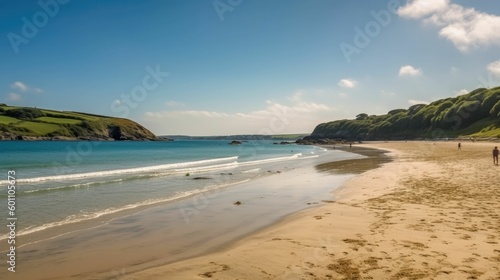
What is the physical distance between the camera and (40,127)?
143500 mm

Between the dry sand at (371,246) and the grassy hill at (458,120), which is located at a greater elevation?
the grassy hill at (458,120)

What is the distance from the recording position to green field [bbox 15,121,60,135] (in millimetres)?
140050

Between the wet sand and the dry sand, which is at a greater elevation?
the dry sand

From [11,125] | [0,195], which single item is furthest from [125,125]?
[0,195]

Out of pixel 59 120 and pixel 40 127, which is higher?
pixel 59 120

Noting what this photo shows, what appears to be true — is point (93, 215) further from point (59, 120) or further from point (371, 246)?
point (59, 120)

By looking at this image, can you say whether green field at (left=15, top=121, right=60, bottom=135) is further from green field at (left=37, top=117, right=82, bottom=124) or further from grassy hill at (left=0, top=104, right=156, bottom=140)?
green field at (left=37, top=117, right=82, bottom=124)

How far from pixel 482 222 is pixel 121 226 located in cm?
1212

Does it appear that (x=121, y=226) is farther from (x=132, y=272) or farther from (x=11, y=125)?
(x=11, y=125)

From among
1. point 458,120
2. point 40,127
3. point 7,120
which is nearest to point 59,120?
point 40,127

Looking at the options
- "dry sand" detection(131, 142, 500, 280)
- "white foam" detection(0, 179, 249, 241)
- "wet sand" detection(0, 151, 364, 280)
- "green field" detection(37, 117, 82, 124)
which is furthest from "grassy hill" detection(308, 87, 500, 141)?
"green field" detection(37, 117, 82, 124)

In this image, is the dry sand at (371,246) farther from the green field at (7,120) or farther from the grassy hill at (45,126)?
the green field at (7,120)

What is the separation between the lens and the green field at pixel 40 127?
140050mm

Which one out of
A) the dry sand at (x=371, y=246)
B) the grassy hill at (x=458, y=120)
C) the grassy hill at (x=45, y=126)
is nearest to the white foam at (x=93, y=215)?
the dry sand at (x=371, y=246)
